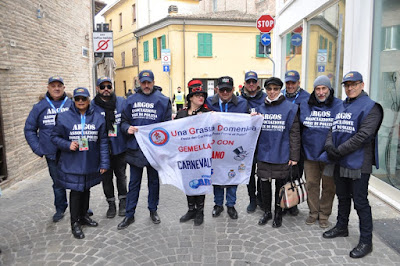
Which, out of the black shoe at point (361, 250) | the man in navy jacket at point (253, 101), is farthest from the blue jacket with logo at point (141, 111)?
the black shoe at point (361, 250)

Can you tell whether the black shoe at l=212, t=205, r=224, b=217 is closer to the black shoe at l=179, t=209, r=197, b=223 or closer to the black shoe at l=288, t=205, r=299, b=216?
the black shoe at l=179, t=209, r=197, b=223

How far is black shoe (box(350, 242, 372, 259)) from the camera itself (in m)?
3.82

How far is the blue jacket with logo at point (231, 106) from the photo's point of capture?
4.88 m

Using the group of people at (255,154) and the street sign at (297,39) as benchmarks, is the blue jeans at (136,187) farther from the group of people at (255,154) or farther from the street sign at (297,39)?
the street sign at (297,39)

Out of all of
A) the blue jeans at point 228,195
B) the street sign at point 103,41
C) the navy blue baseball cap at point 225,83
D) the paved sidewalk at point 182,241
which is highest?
the street sign at point 103,41

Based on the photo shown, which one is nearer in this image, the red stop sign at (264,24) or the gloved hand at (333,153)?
the gloved hand at (333,153)

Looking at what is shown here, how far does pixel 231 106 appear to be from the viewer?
16.1ft

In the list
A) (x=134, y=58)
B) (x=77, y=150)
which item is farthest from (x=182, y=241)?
(x=134, y=58)

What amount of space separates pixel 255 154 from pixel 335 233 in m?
1.49

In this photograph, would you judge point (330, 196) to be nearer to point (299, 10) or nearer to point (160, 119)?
point (160, 119)

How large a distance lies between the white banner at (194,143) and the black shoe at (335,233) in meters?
1.48

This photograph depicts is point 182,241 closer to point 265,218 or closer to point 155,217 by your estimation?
point 155,217

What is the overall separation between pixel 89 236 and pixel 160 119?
1805 mm

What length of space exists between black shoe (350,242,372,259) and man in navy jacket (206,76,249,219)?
5.50 ft
